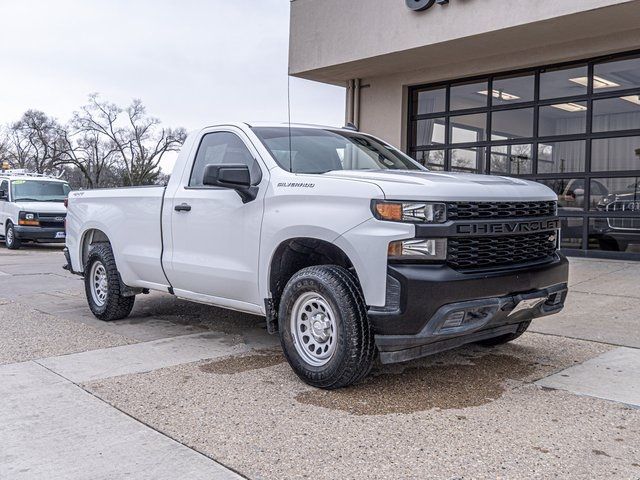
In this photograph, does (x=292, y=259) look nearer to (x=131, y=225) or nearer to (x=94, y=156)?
(x=131, y=225)

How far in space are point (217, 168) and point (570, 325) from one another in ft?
13.5

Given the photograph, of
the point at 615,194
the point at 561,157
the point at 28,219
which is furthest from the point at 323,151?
the point at 28,219

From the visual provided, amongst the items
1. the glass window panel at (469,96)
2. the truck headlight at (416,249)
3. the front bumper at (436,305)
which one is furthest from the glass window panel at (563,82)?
the truck headlight at (416,249)

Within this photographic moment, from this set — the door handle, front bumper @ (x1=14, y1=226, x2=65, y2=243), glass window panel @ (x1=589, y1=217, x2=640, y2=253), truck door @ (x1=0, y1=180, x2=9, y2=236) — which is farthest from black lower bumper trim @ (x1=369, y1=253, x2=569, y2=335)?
truck door @ (x1=0, y1=180, x2=9, y2=236)

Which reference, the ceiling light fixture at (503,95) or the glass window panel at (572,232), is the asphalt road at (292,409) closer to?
the glass window panel at (572,232)

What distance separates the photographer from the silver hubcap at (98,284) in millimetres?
7077

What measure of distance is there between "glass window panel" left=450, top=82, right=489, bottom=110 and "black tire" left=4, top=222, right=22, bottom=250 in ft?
40.3

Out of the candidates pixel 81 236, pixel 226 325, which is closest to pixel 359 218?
pixel 226 325

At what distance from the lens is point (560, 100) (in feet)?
40.1

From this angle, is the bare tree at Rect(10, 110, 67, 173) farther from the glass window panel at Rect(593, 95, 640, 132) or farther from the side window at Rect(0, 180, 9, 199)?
the glass window panel at Rect(593, 95, 640, 132)

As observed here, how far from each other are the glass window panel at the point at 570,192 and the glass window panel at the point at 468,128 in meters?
1.92

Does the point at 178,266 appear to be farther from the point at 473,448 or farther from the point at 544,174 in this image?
the point at 544,174

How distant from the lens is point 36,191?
18.9m

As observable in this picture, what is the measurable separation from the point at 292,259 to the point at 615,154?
28.6 ft
